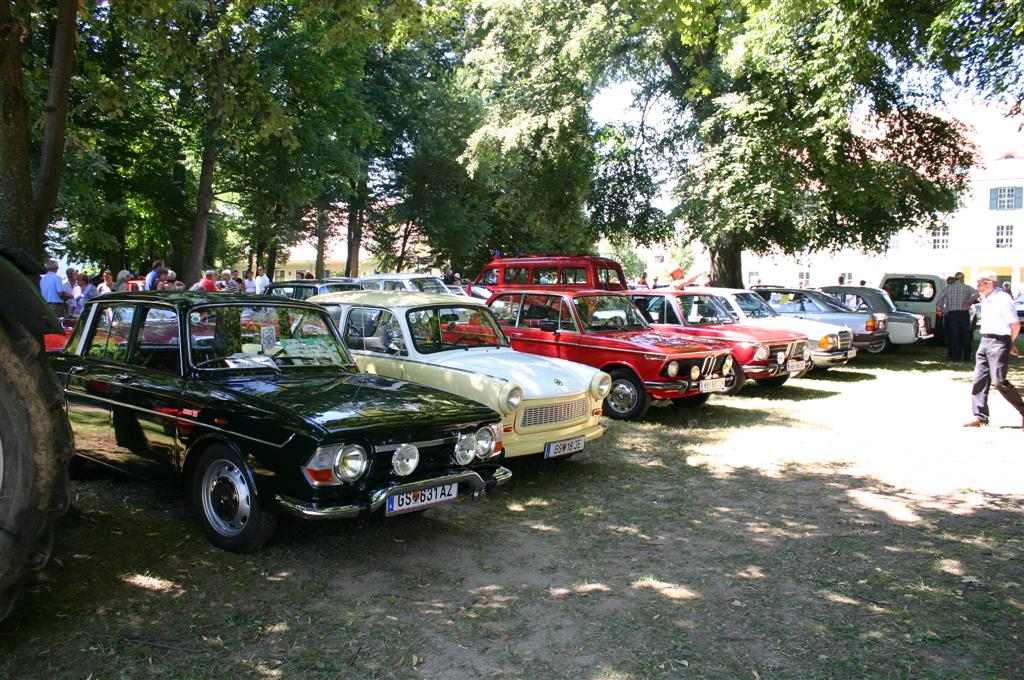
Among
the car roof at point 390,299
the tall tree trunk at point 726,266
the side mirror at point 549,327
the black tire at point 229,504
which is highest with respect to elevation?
the tall tree trunk at point 726,266

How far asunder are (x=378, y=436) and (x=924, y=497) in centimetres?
490

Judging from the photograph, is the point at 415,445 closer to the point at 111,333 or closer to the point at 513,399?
the point at 513,399

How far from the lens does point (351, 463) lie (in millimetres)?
4414

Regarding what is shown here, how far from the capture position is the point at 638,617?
4.13 m

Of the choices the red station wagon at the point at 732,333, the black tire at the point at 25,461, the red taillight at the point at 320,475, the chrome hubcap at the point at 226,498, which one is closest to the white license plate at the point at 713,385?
the red station wagon at the point at 732,333

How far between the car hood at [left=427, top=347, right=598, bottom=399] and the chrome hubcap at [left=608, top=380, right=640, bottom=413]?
7.13ft

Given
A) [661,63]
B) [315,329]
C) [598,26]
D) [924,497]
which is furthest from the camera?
[661,63]

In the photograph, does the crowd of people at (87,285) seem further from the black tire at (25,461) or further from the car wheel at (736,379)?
the black tire at (25,461)

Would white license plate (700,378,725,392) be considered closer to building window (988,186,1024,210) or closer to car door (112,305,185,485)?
car door (112,305,185,485)

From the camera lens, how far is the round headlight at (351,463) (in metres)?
4.36

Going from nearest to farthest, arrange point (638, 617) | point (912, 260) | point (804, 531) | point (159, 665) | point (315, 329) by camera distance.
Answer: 1. point (159, 665)
2. point (638, 617)
3. point (804, 531)
4. point (315, 329)
5. point (912, 260)

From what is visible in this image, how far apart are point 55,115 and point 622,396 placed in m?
6.84

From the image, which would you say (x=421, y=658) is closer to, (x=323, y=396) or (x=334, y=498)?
(x=334, y=498)

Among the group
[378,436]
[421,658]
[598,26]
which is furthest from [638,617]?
[598,26]
